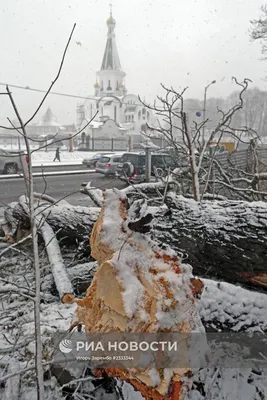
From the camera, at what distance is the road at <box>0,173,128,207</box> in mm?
10791

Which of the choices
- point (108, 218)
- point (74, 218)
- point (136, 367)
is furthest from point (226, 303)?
point (74, 218)

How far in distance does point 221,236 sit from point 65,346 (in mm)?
1814

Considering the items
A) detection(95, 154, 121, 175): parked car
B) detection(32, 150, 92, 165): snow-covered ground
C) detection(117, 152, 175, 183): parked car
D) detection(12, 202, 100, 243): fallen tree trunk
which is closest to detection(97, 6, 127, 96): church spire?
detection(32, 150, 92, 165): snow-covered ground

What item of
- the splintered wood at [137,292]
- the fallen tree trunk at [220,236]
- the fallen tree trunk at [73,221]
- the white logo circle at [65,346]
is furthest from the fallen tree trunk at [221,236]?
the white logo circle at [65,346]

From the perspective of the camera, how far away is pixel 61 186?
13.5 m

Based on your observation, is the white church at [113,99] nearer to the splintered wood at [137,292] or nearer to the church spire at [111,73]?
the church spire at [111,73]

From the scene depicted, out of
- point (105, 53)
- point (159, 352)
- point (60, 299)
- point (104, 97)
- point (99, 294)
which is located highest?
point (105, 53)

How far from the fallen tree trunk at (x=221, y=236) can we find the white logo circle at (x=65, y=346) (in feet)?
4.88

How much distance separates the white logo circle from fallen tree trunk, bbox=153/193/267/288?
4.88 ft

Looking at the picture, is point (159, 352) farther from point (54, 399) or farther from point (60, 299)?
point (60, 299)

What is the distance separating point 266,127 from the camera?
50.7 m

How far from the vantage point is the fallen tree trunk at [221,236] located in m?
3.04

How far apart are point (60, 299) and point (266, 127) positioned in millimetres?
54145

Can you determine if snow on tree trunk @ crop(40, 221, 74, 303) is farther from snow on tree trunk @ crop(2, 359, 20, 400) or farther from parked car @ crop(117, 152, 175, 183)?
parked car @ crop(117, 152, 175, 183)
